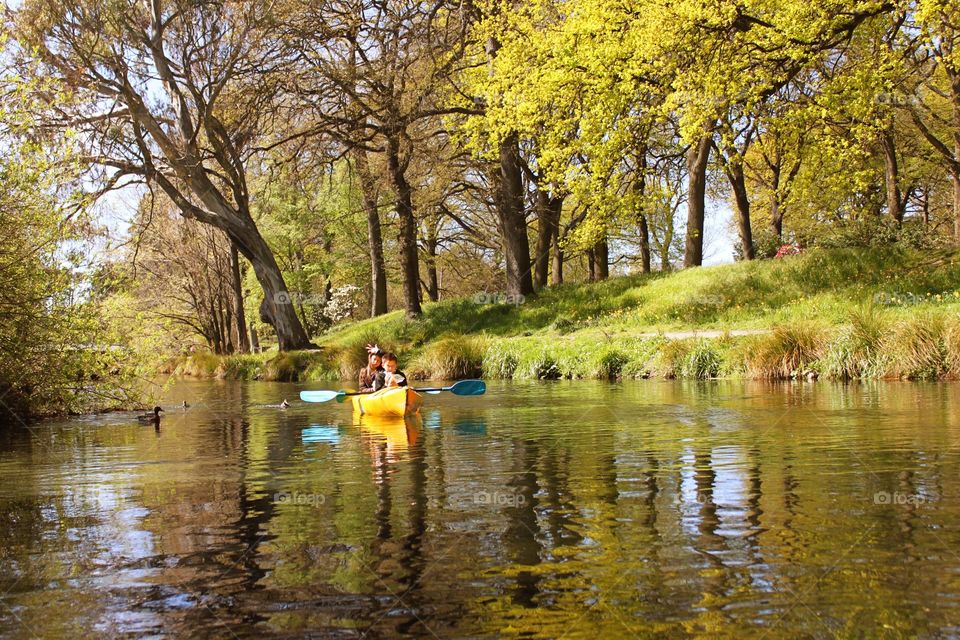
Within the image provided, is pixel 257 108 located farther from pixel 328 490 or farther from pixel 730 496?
pixel 730 496

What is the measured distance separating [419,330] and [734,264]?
1052cm

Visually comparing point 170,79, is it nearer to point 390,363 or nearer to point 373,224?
point 373,224

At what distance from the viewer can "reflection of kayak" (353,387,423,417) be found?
13539 mm

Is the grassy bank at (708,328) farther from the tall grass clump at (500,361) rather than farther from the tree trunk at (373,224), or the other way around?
the tree trunk at (373,224)

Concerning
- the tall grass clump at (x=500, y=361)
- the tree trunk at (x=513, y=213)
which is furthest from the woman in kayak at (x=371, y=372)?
the tree trunk at (x=513, y=213)

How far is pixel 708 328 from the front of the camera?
72.1ft

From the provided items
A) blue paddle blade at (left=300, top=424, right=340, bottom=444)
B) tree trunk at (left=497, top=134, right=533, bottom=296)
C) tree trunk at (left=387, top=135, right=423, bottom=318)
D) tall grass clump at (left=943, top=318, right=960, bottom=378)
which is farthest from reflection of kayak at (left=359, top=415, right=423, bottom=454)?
tree trunk at (left=387, top=135, right=423, bottom=318)

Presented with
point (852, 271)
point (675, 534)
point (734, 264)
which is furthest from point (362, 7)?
point (675, 534)

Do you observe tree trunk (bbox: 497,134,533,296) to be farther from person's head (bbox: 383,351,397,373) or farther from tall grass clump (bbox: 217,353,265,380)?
person's head (bbox: 383,351,397,373)

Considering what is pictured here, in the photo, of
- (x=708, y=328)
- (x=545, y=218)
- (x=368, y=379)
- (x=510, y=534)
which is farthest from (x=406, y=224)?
(x=510, y=534)

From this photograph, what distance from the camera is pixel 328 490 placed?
7.33 meters

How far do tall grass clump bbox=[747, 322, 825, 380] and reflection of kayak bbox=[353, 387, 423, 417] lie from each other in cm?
716

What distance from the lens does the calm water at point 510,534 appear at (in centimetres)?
401

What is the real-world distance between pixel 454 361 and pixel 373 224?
516 inches
